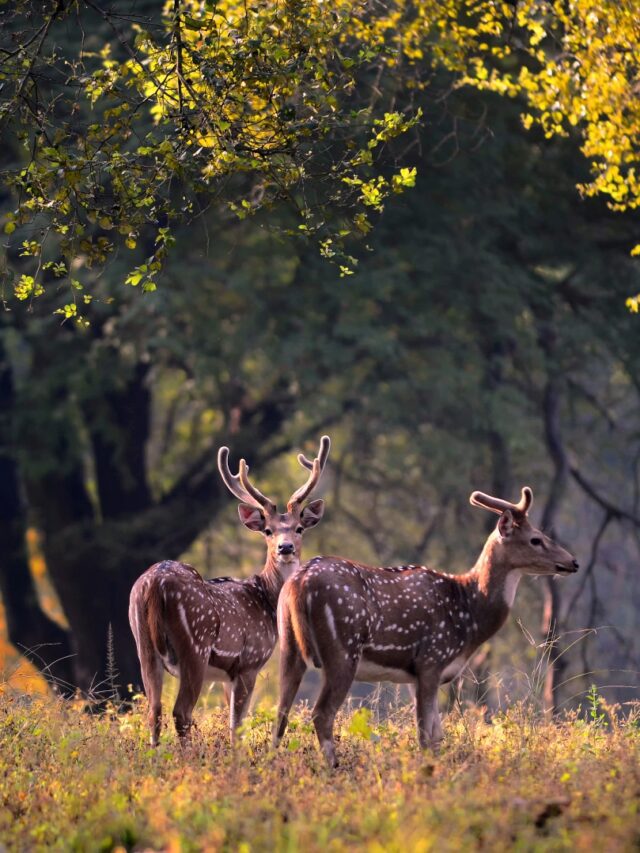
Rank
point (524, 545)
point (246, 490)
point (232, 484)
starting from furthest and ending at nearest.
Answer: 1. point (232, 484)
2. point (246, 490)
3. point (524, 545)

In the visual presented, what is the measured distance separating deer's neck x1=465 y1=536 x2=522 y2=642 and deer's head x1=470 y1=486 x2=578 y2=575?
46 mm

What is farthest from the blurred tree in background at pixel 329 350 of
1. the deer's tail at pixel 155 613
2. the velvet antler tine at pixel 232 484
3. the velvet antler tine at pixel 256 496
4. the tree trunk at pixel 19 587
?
the deer's tail at pixel 155 613

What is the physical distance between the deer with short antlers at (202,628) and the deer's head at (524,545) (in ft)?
5.25

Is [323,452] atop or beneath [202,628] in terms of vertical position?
atop

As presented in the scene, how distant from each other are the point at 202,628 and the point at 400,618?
1.40 metres

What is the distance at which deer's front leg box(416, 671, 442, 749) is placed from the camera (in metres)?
9.88

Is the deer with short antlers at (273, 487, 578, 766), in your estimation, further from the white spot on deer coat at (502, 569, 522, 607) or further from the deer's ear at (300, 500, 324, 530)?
the deer's ear at (300, 500, 324, 530)

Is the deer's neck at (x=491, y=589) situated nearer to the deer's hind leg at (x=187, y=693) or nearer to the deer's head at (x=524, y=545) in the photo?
the deer's head at (x=524, y=545)

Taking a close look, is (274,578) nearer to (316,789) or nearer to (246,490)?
(246,490)

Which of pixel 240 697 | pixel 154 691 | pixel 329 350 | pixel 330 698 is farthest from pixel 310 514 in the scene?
pixel 329 350

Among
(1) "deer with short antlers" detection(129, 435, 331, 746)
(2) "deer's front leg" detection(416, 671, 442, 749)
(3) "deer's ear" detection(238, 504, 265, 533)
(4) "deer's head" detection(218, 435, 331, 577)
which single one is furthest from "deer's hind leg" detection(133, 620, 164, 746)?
(3) "deer's ear" detection(238, 504, 265, 533)

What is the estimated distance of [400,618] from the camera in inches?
399

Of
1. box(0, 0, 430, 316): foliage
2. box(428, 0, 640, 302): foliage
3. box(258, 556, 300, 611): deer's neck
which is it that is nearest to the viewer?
box(0, 0, 430, 316): foliage

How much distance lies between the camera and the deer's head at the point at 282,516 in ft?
38.1
